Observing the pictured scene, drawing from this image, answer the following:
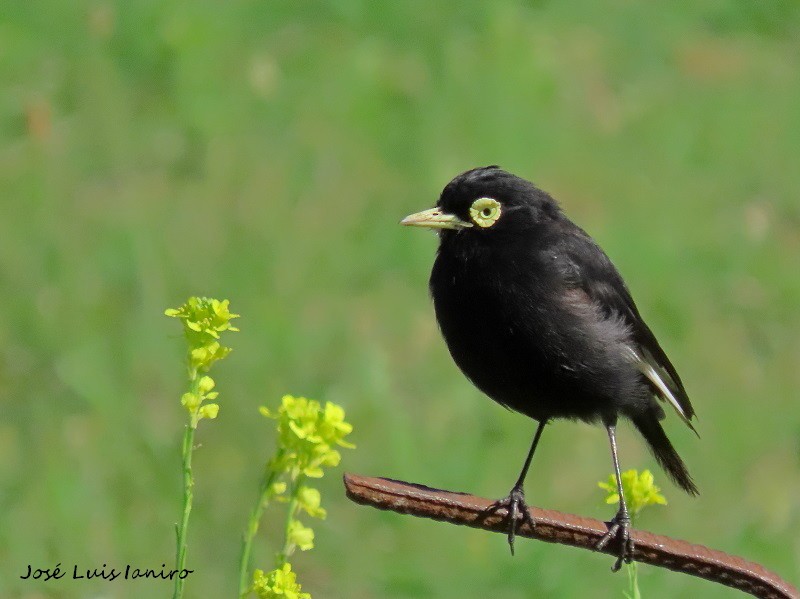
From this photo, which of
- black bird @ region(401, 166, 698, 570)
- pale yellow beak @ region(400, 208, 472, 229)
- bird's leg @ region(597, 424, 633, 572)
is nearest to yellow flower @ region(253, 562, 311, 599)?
bird's leg @ region(597, 424, 633, 572)

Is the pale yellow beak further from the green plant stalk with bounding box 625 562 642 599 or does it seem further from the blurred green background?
the blurred green background

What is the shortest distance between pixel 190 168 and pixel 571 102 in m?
2.69

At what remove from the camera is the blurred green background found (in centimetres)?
673

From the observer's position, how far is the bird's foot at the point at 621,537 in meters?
2.82

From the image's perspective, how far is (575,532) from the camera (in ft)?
9.02

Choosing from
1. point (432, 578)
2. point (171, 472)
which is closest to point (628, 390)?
point (432, 578)

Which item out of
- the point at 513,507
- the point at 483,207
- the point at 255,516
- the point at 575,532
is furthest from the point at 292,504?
the point at 483,207

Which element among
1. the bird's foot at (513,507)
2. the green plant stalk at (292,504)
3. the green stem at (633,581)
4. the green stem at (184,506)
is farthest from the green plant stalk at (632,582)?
the green stem at (184,506)

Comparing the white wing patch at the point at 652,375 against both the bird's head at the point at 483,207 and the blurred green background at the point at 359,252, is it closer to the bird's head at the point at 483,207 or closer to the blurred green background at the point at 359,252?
the bird's head at the point at 483,207

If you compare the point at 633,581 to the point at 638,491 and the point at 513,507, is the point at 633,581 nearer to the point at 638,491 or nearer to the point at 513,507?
the point at 638,491

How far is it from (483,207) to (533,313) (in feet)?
1.36

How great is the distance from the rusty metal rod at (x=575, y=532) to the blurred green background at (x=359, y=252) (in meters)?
3.68

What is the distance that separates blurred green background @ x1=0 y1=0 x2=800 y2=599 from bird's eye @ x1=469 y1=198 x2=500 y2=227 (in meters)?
2.42

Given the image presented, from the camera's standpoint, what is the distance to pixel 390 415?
733 centimetres
